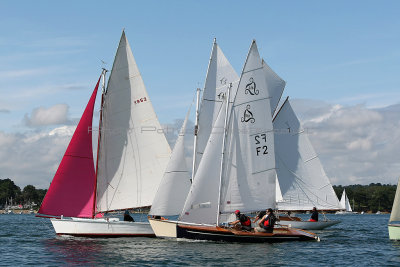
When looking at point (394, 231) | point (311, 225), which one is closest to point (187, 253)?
point (394, 231)

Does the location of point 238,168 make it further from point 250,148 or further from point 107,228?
point 107,228

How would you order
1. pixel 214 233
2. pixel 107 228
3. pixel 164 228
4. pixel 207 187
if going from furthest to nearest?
pixel 107 228, pixel 164 228, pixel 207 187, pixel 214 233

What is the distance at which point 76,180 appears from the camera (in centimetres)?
4731

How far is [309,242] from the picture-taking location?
46.6 metres

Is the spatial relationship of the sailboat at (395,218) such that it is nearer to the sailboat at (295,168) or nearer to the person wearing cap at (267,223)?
the person wearing cap at (267,223)

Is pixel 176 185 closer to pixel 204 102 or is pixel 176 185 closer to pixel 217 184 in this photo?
pixel 217 184

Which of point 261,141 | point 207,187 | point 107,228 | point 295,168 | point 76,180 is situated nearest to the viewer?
point 207,187

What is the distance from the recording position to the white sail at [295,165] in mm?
63688

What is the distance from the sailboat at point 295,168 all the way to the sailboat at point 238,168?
19.1m

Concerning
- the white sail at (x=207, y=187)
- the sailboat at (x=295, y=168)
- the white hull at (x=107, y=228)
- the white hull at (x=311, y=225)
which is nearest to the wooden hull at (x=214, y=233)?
the white sail at (x=207, y=187)

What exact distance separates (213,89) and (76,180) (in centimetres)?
1283

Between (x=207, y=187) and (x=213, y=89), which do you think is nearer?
(x=207, y=187)

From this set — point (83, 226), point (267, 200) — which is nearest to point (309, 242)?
point (267, 200)

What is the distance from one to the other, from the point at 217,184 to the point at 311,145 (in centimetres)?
2392
